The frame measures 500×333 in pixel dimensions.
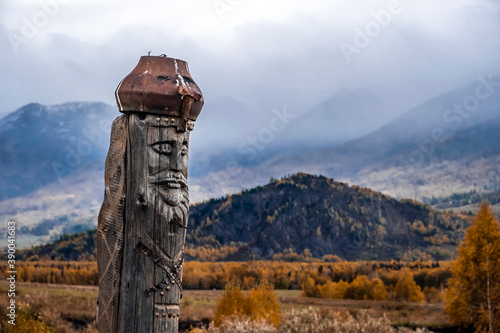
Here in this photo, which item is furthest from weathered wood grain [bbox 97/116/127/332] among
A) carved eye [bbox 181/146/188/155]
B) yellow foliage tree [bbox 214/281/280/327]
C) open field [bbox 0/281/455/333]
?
yellow foliage tree [bbox 214/281/280/327]

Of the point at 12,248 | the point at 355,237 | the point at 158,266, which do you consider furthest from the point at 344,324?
the point at 355,237

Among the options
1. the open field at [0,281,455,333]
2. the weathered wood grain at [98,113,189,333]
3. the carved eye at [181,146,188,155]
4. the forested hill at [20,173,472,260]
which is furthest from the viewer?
the forested hill at [20,173,472,260]

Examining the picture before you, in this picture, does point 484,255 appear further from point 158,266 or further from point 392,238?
point 392,238

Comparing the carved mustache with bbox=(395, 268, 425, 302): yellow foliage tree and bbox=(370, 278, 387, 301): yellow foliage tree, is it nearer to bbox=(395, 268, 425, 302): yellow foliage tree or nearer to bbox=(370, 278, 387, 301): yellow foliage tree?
bbox=(395, 268, 425, 302): yellow foliage tree

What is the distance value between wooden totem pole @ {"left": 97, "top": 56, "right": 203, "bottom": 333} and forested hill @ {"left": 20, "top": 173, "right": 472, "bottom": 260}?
253 ft

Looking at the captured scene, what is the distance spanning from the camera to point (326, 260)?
85875 millimetres

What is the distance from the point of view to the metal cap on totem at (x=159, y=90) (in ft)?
16.1

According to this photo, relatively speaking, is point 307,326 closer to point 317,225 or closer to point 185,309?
point 185,309

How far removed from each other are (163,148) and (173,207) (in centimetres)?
55

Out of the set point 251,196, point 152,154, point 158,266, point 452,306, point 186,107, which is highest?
point 251,196

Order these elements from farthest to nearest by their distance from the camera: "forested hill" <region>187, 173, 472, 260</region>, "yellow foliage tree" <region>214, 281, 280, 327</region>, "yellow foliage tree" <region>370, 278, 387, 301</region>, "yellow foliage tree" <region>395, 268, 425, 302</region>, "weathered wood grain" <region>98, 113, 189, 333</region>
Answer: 1. "forested hill" <region>187, 173, 472, 260</region>
2. "yellow foliage tree" <region>370, 278, 387, 301</region>
3. "yellow foliage tree" <region>395, 268, 425, 302</region>
4. "yellow foliage tree" <region>214, 281, 280, 327</region>
5. "weathered wood grain" <region>98, 113, 189, 333</region>

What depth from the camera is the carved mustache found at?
4969 mm

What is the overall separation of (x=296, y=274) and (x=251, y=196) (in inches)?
2103

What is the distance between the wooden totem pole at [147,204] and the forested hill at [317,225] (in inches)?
3033
